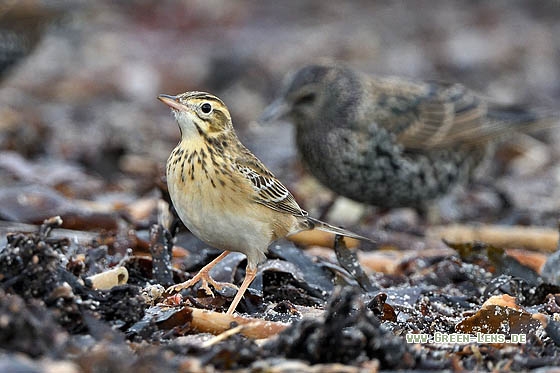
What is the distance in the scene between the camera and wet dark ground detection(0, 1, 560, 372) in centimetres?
359

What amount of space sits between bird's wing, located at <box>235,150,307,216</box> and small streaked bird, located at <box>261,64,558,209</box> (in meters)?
2.49

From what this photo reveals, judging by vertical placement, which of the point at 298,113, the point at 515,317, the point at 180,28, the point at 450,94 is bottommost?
the point at 515,317

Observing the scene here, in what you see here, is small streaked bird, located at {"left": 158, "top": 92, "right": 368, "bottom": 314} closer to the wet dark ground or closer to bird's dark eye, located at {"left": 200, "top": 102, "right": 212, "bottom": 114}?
bird's dark eye, located at {"left": 200, "top": 102, "right": 212, "bottom": 114}

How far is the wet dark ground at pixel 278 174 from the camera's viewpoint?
3.59 meters

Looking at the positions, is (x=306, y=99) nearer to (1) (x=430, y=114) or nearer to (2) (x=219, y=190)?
(1) (x=430, y=114)

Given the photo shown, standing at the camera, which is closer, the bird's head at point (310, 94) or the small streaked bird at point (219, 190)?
the small streaked bird at point (219, 190)

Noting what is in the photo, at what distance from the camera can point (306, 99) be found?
7777 millimetres

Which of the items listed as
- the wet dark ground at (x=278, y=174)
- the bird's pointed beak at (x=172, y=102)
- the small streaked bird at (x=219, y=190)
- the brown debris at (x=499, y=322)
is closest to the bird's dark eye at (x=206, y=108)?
the small streaked bird at (x=219, y=190)

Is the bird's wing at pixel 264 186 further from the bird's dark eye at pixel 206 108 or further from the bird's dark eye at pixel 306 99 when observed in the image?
the bird's dark eye at pixel 306 99

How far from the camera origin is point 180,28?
15148 mm

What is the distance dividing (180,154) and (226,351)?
1.41 metres

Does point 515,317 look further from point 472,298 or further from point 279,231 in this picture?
point 279,231

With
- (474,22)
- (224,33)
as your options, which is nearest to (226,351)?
(224,33)

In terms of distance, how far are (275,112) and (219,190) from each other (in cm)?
304
